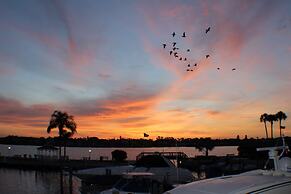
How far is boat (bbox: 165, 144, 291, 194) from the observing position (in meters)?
6.78

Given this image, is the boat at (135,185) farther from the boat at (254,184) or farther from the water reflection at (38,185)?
the water reflection at (38,185)

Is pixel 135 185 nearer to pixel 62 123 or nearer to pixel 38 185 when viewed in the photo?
pixel 38 185

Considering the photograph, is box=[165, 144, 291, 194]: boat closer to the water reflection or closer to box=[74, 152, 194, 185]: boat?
box=[74, 152, 194, 185]: boat

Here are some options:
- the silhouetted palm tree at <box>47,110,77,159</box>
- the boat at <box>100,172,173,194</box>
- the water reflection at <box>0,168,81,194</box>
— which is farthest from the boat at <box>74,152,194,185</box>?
the silhouetted palm tree at <box>47,110,77,159</box>

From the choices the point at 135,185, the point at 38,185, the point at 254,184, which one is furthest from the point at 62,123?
the point at 254,184

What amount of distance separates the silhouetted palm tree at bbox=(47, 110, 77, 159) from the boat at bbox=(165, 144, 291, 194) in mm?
71835

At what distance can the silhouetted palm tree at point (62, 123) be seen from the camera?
7762 centimetres

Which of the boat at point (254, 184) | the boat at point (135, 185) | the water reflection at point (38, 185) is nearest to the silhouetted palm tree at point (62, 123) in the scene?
the water reflection at point (38, 185)

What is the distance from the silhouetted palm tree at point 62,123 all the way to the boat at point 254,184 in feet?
236

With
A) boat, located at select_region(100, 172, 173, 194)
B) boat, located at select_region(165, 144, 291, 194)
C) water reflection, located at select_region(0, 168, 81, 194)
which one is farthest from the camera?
water reflection, located at select_region(0, 168, 81, 194)

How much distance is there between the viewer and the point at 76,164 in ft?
244

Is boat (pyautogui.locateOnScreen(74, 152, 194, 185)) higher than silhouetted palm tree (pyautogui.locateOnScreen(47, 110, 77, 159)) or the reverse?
the reverse

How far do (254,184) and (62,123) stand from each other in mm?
73199

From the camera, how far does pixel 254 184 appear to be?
6.94 metres
